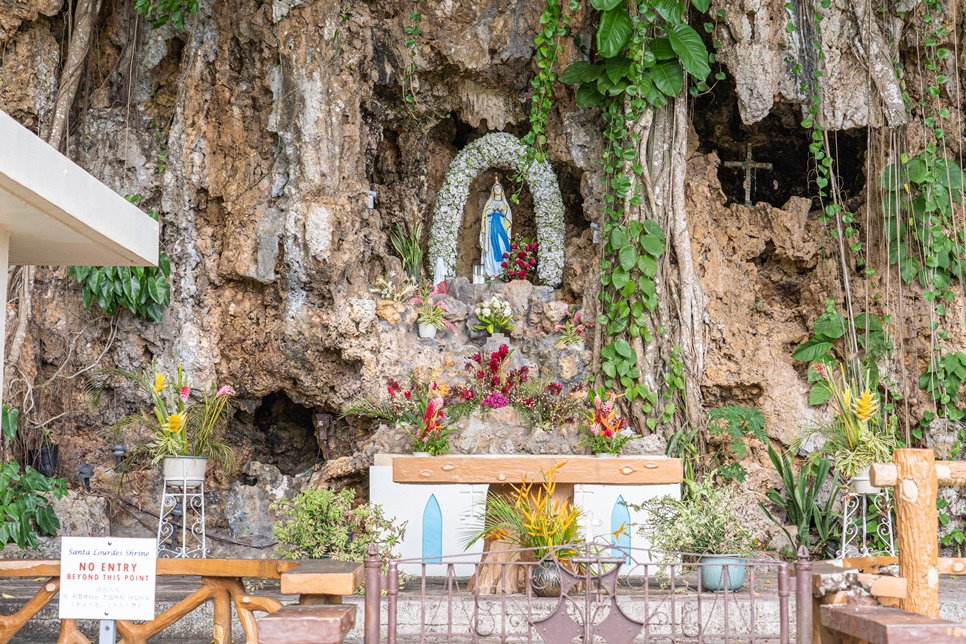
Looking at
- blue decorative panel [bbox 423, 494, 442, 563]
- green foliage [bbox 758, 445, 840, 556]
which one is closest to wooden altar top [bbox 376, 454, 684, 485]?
blue decorative panel [bbox 423, 494, 442, 563]

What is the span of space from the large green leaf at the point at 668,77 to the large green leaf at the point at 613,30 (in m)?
0.39

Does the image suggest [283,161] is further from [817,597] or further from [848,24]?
[817,597]

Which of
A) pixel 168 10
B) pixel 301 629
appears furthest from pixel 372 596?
pixel 168 10

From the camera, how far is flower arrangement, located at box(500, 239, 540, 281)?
874cm

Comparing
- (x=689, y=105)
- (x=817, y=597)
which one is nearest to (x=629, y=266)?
(x=689, y=105)

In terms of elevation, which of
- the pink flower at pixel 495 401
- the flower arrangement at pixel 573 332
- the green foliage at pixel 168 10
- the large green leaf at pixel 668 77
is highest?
the green foliage at pixel 168 10

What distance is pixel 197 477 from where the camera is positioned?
6977 millimetres

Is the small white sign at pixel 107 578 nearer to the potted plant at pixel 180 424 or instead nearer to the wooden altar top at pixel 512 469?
the wooden altar top at pixel 512 469

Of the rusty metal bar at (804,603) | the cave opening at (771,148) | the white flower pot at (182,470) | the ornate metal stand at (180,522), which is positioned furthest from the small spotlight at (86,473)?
the cave opening at (771,148)

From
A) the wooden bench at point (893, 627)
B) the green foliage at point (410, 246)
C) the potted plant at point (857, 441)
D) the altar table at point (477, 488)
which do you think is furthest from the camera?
the green foliage at point (410, 246)

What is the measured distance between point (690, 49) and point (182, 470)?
5.07 m

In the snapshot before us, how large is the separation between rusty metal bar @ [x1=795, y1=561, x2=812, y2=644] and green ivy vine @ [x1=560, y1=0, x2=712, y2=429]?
158 inches

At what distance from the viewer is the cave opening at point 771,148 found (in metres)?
8.58

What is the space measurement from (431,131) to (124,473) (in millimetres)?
4058
